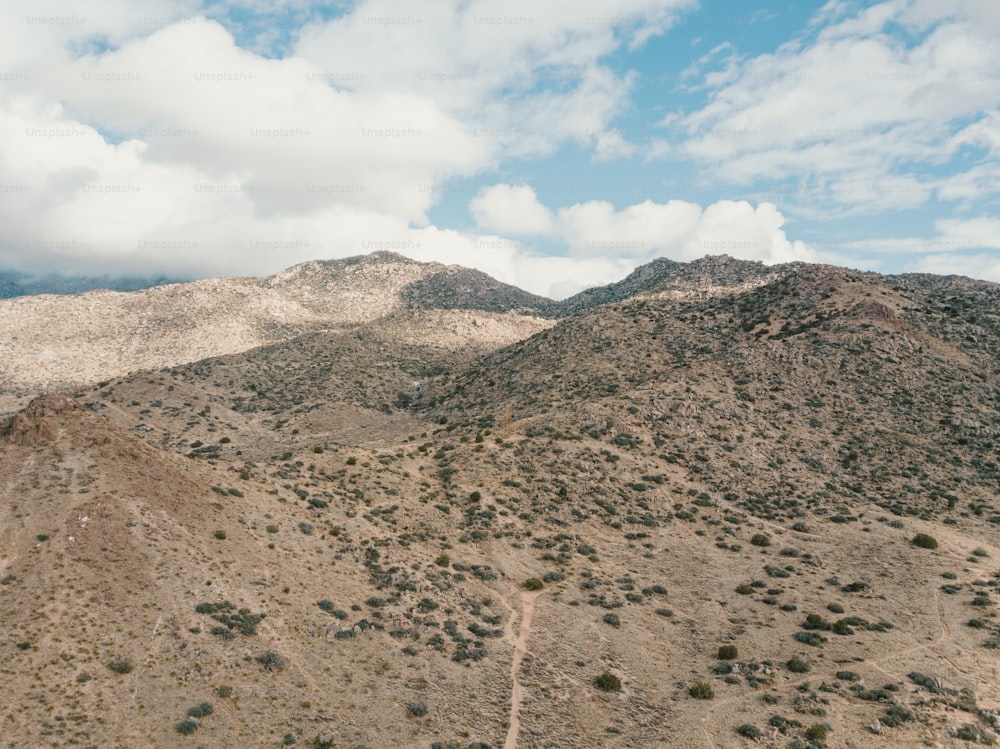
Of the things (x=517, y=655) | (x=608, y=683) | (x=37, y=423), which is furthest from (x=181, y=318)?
(x=608, y=683)

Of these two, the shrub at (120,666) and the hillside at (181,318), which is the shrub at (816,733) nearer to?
the shrub at (120,666)

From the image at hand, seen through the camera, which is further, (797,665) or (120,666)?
(797,665)

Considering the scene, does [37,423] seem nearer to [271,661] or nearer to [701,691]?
[271,661]

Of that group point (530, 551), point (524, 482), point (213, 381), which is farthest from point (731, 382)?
point (213, 381)

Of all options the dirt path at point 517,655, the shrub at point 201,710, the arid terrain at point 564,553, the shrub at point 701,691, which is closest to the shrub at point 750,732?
the arid terrain at point 564,553

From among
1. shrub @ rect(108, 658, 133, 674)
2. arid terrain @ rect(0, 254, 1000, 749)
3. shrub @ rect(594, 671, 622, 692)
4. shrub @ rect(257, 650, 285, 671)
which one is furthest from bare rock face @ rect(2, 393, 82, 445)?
shrub @ rect(594, 671, 622, 692)

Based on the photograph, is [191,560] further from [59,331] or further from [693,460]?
[59,331]

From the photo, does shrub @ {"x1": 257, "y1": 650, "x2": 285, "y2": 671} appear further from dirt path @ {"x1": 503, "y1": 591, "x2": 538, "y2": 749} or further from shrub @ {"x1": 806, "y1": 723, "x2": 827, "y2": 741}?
shrub @ {"x1": 806, "y1": 723, "x2": 827, "y2": 741}
